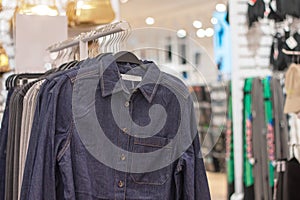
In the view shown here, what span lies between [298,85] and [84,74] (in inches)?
88.7

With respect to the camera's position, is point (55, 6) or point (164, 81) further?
point (55, 6)

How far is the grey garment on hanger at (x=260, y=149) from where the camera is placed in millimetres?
4180

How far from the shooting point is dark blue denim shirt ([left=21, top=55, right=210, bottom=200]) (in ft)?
5.92

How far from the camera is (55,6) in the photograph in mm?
3172

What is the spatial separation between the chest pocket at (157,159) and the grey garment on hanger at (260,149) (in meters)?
2.43

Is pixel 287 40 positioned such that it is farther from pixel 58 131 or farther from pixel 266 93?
pixel 58 131

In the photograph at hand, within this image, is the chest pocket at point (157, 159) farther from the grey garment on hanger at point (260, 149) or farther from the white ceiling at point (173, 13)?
the grey garment on hanger at point (260, 149)

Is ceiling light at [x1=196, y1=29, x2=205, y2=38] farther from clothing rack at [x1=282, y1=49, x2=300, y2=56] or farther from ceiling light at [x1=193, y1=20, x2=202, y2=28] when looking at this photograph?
clothing rack at [x1=282, y1=49, x2=300, y2=56]

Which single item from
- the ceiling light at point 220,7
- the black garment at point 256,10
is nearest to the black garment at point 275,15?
the black garment at point 256,10

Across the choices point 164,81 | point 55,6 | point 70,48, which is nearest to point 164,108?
point 164,81

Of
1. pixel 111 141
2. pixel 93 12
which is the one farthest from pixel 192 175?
pixel 93 12

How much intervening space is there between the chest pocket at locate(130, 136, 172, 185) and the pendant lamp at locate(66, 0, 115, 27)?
1.39 m

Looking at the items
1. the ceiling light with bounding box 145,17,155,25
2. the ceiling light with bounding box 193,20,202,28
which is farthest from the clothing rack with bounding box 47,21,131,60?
the ceiling light with bounding box 193,20,202,28

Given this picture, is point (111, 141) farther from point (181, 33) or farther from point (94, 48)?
point (181, 33)
